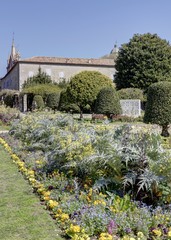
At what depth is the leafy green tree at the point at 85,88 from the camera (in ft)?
76.4

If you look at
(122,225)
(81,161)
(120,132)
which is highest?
(120,132)

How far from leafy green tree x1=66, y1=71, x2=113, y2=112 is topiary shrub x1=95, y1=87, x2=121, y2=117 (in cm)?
120

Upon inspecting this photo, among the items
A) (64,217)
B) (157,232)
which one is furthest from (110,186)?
(157,232)

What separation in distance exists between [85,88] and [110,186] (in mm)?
18543

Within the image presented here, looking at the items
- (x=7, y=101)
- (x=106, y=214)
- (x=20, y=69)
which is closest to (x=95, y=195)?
(x=106, y=214)

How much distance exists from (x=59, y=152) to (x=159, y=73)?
31187 millimetres

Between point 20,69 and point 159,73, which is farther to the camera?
point 20,69

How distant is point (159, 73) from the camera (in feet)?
116

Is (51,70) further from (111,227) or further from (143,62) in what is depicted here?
(111,227)

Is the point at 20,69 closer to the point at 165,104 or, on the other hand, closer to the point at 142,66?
the point at 142,66

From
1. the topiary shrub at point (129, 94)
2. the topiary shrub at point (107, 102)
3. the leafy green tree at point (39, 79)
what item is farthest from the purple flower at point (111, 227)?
the leafy green tree at point (39, 79)

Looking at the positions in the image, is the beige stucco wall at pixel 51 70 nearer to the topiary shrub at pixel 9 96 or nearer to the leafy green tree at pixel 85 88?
the topiary shrub at pixel 9 96

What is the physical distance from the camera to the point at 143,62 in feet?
117

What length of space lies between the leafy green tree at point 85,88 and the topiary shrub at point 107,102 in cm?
120
